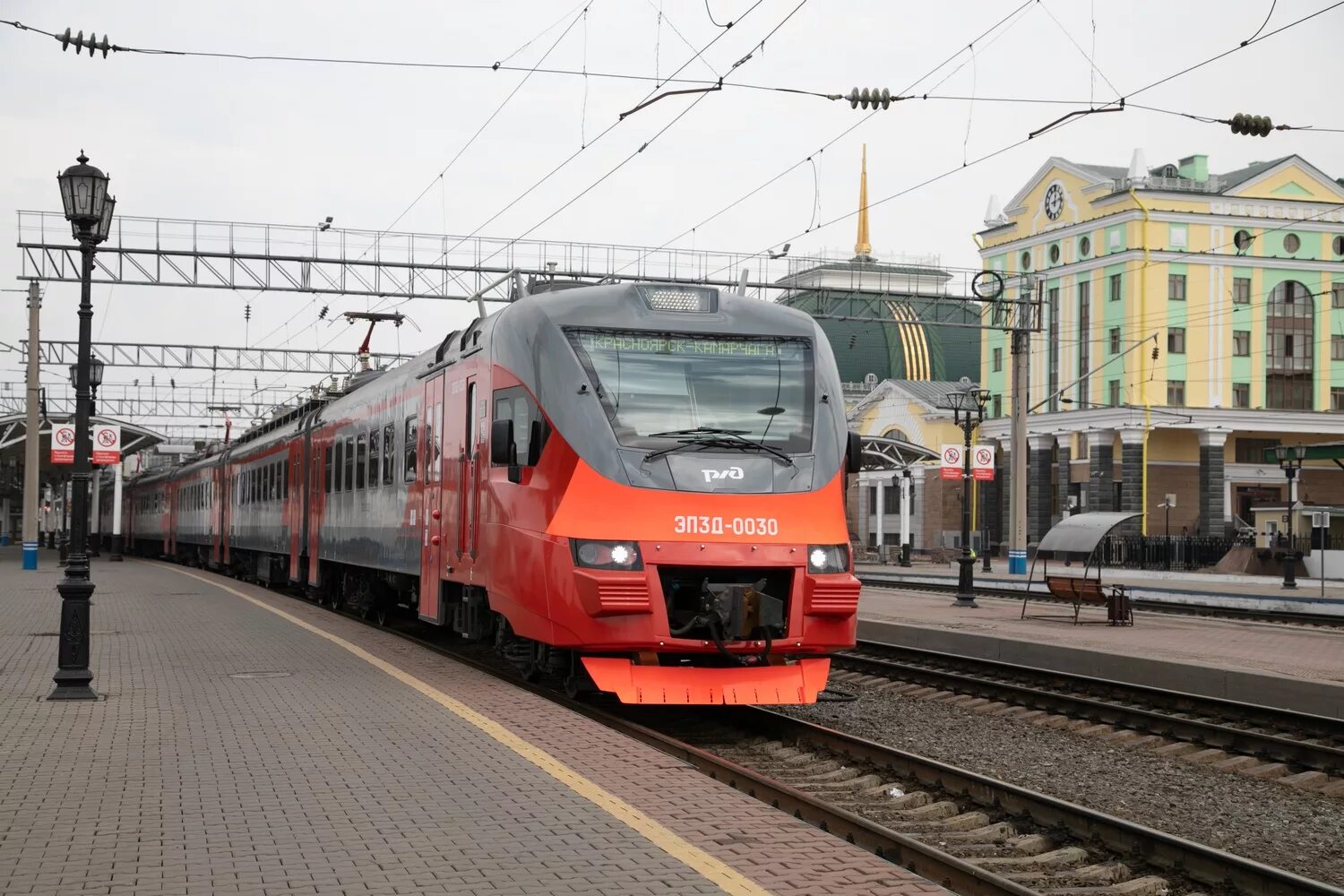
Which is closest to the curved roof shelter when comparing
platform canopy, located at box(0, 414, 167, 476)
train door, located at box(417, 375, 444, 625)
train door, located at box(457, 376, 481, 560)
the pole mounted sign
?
platform canopy, located at box(0, 414, 167, 476)

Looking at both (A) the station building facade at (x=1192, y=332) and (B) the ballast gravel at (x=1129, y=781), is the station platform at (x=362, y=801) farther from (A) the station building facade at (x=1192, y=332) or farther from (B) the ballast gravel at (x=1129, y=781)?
(A) the station building facade at (x=1192, y=332)

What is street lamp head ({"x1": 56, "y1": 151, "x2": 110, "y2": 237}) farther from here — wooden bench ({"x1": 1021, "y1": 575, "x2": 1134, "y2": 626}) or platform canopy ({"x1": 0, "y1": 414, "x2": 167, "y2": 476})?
platform canopy ({"x1": 0, "y1": 414, "x2": 167, "y2": 476})

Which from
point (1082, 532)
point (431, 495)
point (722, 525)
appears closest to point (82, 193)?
point (431, 495)

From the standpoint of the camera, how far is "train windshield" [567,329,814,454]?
11633 millimetres

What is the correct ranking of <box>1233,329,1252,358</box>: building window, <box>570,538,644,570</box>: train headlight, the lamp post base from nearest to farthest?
<box>570,538,644,570</box>: train headlight
the lamp post base
<box>1233,329,1252,358</box>: building window

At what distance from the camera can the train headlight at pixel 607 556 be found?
10992 millimetres

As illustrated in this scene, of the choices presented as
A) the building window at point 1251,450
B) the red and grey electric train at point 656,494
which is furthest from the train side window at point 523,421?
the building window at point 1251,450

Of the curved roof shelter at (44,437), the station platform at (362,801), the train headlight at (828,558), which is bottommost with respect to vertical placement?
the station platform at (362,801)

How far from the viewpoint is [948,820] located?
8.75 m

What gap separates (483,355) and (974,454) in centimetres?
2336

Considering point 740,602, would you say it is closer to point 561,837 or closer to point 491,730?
point 491,730

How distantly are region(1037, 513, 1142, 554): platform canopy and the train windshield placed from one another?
11.2 metres

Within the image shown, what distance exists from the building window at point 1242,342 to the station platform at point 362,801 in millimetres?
54562

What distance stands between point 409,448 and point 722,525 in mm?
6774
